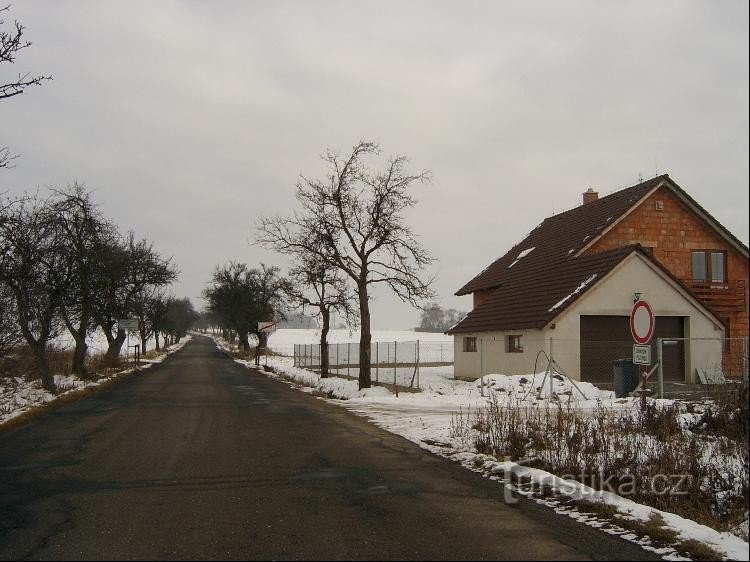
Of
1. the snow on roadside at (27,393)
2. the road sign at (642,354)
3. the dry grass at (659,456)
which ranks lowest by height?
the snow on roadside at (27,393)

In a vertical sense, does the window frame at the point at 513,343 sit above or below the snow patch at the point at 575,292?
below

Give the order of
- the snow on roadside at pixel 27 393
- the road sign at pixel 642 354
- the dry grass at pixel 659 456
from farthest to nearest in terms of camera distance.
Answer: the snow on roadside at pixel 27 393 < the road sign at pixel 642 354 < the dry grass at pixel 659 456

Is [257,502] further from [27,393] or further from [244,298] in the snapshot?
[244,298]

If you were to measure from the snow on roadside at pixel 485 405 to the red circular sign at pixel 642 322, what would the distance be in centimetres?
128

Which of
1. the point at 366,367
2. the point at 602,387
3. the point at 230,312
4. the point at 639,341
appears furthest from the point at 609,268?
the point at 230,312

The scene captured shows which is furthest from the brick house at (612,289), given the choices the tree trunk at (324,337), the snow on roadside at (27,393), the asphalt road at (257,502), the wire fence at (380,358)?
the snow on roadside at (27,393)

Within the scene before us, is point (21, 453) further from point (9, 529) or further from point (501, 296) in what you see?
point (501, 296)

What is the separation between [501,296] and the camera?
3130 centimetres

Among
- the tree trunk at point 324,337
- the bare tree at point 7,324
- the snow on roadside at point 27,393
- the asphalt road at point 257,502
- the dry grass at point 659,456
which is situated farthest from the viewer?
the tree trunk at point 324,337

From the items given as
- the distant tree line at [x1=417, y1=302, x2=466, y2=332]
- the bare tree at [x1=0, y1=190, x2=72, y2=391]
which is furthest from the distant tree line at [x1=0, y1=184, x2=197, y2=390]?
the distant tree line at [x1=417, y1=302, x2=466, y2=332]

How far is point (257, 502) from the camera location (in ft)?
24.3

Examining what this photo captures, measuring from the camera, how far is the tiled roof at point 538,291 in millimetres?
25297

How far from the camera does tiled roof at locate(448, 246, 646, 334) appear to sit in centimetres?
2530

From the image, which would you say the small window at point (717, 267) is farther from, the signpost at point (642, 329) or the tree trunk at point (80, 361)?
the tree trunk at point (80, 361)
